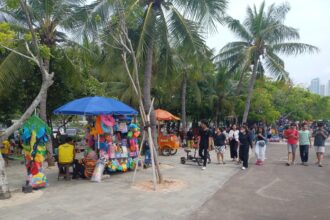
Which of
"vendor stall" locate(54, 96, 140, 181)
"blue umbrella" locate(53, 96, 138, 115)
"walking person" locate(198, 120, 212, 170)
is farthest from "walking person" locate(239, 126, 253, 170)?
"blue umbrella" locate(53, 96, 138, 115)

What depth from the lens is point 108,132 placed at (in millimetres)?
10992

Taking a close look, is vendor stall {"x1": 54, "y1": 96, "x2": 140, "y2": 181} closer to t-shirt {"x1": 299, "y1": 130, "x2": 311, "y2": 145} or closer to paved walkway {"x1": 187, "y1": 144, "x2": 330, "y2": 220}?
paved walkway {"x1": 187, "y1": 144, "x2": 330, "y2": 220}

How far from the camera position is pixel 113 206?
730 centimetres

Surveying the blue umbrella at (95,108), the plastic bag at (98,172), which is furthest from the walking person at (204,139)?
the plastic bag at (98,172)

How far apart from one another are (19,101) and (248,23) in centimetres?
1576

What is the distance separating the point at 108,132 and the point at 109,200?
3526mm

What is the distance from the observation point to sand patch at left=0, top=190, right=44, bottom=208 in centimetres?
757

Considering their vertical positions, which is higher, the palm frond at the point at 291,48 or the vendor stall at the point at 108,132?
the palm frond at the point at 291,48

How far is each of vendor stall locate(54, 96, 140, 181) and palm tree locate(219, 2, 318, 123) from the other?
11815mm

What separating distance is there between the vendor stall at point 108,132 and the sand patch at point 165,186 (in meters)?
0.83

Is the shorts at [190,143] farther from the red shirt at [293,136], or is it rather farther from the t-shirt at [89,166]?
the t-shirt at [89,166]

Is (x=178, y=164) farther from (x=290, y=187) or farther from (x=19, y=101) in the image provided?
(x=19, y=101)

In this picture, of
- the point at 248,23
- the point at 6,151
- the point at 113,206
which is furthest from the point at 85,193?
the point at 248,23

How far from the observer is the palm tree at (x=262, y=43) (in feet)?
70.0
